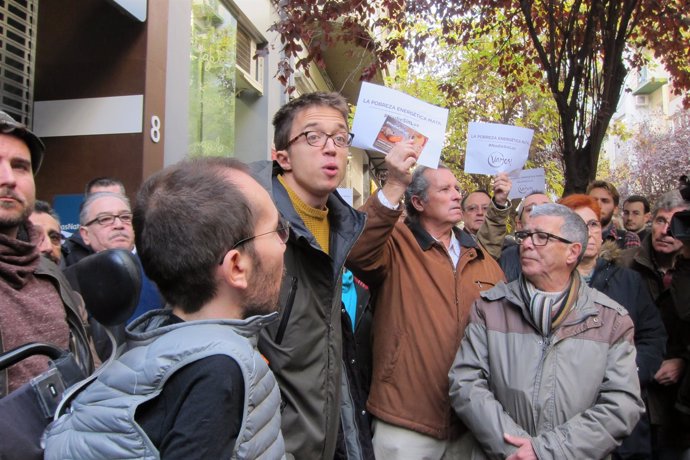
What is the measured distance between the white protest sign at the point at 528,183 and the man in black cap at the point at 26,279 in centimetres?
404

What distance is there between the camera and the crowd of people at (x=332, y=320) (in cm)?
121

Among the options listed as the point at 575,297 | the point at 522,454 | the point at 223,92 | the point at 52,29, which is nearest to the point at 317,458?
the point at 522,454

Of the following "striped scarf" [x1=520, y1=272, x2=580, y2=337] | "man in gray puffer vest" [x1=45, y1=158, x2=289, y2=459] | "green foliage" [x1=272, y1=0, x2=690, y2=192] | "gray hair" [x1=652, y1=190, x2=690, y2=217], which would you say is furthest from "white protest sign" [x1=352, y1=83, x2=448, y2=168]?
"green foliage" [x1=272, y1=0, x2=690, y2=192]

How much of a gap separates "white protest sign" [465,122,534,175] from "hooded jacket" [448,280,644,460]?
4.84 feet

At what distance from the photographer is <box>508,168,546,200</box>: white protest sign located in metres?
5.21

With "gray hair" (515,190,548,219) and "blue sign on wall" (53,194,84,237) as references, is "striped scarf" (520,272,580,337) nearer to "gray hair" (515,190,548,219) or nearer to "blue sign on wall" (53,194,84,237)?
"gray hair" (515,190,548,219)

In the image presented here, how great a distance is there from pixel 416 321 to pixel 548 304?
64 cm

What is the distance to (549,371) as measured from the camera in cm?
271

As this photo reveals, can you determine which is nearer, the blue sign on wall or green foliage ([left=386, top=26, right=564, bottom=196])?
the blue sign on wall

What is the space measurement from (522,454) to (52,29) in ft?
18.4

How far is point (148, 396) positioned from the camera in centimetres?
117

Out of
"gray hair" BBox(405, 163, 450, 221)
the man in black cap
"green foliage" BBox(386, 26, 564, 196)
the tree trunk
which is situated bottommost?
the man in black cap

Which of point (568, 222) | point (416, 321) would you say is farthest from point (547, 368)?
point (568, 222)

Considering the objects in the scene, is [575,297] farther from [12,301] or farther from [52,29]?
[52,29]
